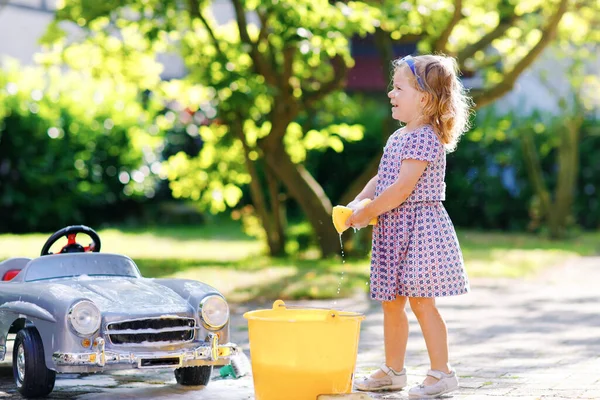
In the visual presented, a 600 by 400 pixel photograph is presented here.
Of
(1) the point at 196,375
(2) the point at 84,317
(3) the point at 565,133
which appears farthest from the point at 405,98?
(3) the point at 565,133

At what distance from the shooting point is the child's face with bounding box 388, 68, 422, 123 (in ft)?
18.3

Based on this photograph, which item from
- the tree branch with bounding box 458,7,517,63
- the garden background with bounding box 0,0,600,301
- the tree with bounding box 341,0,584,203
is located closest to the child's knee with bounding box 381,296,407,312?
the garden background with bounding box 0,0,600,301

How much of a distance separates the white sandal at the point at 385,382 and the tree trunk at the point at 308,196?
803 centimetres

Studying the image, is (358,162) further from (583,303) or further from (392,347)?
(392,347)

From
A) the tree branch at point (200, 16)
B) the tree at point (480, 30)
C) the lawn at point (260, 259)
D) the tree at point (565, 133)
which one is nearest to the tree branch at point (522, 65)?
the tree at point (480, 30)

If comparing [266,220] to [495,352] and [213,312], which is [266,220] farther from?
[213,312]

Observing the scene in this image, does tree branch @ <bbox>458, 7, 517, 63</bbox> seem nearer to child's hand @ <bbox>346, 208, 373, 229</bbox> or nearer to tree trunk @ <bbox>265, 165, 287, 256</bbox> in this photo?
tree trunk @ <bbox>265, 165, 287, 256</bbox>

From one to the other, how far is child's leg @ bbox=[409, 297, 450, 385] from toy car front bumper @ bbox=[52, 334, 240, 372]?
3.46 ft

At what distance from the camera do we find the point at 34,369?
5449mm

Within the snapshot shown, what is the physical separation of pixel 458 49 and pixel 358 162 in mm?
5668

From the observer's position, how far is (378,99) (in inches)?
1126

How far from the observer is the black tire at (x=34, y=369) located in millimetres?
5461

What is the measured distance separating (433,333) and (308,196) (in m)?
8.34

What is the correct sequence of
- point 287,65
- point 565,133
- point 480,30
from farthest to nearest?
point 565,133 < point 480,30 < point 287,65
